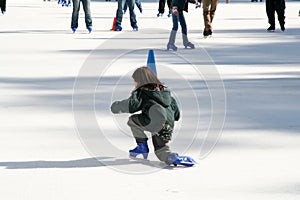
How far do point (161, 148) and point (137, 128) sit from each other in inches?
10.5

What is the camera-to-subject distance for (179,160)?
7371 mm

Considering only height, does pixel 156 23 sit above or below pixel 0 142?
below

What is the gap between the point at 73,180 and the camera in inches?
271

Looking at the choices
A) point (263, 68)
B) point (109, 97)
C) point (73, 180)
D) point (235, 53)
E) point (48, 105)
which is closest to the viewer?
point (73, 180)

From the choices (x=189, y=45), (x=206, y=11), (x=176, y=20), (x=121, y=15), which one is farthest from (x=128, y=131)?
(x=121, y=15)

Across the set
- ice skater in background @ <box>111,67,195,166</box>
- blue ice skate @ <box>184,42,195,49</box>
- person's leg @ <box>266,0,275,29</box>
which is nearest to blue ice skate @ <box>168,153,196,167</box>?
ice skater in background @ <box>111,67,195,166</box>

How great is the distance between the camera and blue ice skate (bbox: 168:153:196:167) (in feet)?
24.2

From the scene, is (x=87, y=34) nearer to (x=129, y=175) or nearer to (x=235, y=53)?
(x=235, y=53)

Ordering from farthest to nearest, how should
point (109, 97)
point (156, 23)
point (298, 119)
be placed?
point (156, 23) < point (109, 97) < point (298, 119)

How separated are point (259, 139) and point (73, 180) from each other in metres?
2.27

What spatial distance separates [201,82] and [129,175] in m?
6.43

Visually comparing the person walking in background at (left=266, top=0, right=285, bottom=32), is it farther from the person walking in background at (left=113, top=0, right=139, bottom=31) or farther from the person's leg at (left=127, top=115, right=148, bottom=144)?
the person's leg at (left=127, top=115, right=148, bottom=144)

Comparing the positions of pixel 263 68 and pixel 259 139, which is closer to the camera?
pixel 259 139

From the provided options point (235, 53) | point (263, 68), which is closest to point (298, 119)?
point (263, 68)
